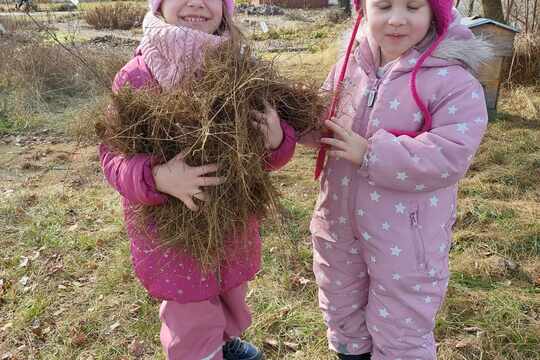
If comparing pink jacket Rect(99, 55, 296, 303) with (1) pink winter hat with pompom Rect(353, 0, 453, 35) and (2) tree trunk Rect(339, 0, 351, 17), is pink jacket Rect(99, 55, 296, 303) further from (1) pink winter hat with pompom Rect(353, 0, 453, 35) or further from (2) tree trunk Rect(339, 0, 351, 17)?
(2) tree trunk Rect(339, 0, 351, 17)

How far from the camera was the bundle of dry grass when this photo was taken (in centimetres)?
152

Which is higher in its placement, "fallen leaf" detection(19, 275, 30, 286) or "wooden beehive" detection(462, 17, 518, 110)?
"wooden beehive" detection(462, 17, 518, 110)

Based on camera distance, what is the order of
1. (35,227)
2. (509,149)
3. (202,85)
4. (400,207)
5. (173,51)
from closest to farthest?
(202,85) → (173,51) → (400,207) → (35,227) → (509,149)

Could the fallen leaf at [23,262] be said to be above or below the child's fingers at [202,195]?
below

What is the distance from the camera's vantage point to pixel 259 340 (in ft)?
9.04

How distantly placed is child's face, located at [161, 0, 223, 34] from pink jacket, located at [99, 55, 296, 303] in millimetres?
203

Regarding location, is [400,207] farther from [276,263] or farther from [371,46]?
[276,263]

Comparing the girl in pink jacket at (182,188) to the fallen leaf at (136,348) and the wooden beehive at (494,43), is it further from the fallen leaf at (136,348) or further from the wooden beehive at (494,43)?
the wooden beehive at (494,43)

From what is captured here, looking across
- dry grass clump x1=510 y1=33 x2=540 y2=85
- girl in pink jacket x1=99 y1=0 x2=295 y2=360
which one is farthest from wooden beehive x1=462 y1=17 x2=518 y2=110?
girl in pink jacket x1=99 y1=0 x2=295 y2=360

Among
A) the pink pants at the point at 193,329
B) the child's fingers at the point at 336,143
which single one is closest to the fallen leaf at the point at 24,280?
the pink pants at the point at 193,329

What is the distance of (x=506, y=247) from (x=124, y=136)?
286 cm

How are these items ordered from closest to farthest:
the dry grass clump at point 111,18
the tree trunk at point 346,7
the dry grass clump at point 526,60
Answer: the dry grass clump at point 526,60, the dry grass clump at point 111,18, the tree trunk at point 346,7

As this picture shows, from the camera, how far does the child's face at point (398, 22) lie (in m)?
1.72

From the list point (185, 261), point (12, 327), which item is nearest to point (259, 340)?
point (185, 261)
